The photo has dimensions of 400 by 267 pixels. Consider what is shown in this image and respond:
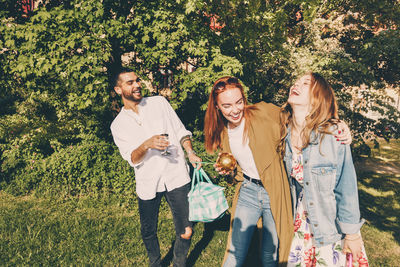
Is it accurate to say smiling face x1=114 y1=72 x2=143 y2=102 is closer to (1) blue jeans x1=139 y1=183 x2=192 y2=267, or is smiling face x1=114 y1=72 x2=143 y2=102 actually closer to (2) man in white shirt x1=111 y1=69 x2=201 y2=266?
(2) man in white shirt x1=111 y1=69 x2=201 y2=266

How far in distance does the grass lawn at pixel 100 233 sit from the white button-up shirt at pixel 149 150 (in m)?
1.60

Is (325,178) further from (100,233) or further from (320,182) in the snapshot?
(100,233)

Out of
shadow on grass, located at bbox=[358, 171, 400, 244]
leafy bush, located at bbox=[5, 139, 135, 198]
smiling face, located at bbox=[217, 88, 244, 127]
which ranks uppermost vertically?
smiling face, located at bbox=[217, 88, 244, 127]

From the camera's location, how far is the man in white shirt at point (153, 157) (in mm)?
2910

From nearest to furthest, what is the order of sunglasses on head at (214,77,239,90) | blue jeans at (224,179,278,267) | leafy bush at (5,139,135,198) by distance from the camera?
sunglasses on head at (214,77,239,90)
blue jeans at (224,179,278,267)
leafy bush at (5,139,135,198)

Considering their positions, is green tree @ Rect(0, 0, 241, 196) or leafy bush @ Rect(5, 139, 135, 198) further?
leafy bush @ Rect(5, 139, 135, 198)

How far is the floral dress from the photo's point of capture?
2.26 metres

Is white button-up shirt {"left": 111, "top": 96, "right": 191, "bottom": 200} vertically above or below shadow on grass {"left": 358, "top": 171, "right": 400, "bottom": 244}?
above

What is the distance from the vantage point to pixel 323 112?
221cm

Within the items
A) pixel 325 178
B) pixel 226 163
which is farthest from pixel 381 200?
pixel 226 163

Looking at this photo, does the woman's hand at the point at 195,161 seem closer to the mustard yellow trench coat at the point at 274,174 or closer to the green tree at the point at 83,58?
the mustard yellow trench coat at the point at 274,174

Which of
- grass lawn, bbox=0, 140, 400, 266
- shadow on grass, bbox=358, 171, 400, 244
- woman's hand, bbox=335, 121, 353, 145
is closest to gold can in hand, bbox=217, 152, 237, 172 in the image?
woman's hand, bbox=335, 121, 353, 145

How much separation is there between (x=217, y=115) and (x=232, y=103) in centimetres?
32

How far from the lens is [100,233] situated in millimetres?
4496
